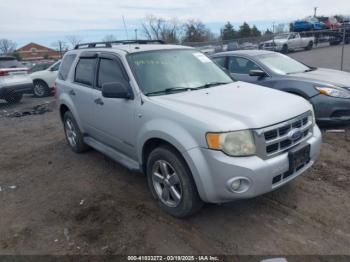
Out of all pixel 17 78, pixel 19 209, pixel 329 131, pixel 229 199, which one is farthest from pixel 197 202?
pixel 17 78

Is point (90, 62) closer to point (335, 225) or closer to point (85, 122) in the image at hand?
point (85, 122)

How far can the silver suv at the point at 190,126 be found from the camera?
9.53ft

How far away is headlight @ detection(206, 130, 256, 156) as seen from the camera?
9.41ft

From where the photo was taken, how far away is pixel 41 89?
13.8 metres

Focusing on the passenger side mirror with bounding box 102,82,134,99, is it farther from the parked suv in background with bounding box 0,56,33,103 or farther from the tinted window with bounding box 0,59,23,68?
the tinted window with bounding box 0,59,23,68

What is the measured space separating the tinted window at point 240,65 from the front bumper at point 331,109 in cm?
157

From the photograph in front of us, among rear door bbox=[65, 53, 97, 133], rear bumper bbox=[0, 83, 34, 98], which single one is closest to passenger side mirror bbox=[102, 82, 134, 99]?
rear door bbox=[65, 53, 97, 133]

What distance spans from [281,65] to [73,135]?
4612mm

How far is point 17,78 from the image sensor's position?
1137 cm

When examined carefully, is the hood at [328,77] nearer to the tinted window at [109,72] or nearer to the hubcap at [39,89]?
the tinted window at [109,72]

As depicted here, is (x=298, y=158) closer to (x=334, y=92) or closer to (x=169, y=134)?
(x=169, y=134)

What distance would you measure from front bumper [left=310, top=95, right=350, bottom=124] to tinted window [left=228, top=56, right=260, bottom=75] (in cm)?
157

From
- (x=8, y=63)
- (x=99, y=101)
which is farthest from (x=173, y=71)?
(x=8, y=63)

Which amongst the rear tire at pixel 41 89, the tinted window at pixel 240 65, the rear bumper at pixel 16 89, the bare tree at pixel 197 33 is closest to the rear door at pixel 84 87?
the tinted window at pixel 240 65
